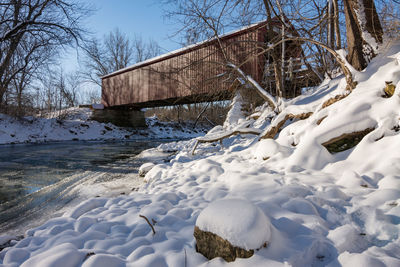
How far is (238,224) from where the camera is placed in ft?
4.12

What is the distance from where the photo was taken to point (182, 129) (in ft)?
76.3

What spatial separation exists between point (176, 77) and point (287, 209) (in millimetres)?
11745

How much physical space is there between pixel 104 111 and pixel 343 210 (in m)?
20.0

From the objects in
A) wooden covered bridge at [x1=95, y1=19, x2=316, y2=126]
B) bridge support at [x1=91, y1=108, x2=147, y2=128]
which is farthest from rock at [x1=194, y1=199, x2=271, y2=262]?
bridge support at [x1=91, y1=108, x2=147, y2=128]

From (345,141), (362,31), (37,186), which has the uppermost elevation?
(362,31)

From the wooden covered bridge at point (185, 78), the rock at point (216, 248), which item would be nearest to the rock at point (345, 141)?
the rock at point (216, 248)

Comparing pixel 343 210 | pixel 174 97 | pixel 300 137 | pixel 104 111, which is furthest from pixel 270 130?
pixel 104 111

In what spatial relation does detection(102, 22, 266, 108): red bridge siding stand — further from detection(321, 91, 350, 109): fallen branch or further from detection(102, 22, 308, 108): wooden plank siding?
detection(321, 91, 350, 109): fallen branch

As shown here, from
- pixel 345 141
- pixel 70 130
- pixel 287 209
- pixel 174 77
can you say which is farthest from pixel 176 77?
pixel 287 209

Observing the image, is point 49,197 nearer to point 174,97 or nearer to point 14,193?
point 14,193

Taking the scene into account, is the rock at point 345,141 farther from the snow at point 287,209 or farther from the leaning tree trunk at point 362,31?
the leaning tree trunk at point 362,31

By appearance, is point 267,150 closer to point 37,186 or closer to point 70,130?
point 37,186

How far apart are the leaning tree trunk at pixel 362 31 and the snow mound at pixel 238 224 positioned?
3.86 m

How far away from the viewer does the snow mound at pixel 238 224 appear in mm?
1223
